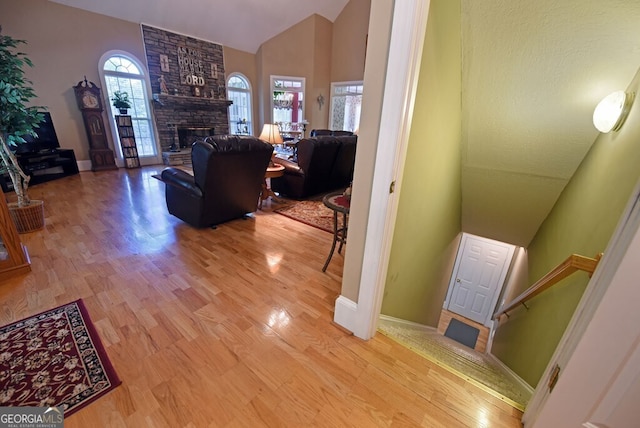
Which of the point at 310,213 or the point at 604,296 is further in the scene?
the point at 310,213

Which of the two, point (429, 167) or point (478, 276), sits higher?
point (429, 167)

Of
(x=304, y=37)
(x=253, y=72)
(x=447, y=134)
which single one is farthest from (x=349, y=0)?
(x=447, y=134)

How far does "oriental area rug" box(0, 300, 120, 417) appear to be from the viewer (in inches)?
45.9

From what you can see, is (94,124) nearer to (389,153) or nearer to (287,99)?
(287,99)

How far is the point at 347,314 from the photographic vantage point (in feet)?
5.24

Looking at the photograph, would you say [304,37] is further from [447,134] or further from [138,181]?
[447,134]

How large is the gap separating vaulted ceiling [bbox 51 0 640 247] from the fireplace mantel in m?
6.58

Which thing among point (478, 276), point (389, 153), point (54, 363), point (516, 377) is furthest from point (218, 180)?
point (478, 276)

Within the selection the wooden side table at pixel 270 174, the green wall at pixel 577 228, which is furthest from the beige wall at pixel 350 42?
the green wall at pixel 577 228

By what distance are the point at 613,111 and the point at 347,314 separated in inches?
76.1

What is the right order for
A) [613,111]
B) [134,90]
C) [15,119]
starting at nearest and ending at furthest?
1. [613,111]
2. [15,119]
3. [134,90]

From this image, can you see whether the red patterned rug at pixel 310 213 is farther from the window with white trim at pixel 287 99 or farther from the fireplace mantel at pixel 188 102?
the window with white trim at pixel 287 99

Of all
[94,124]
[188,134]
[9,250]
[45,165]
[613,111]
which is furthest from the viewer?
[188,134]

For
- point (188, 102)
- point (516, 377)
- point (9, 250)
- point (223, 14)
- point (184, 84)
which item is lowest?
point (516, 377)
